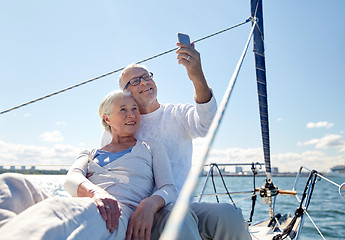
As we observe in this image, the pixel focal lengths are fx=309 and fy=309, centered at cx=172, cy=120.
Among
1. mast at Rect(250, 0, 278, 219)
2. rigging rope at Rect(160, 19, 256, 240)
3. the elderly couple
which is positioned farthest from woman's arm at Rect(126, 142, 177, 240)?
mast at Rect(250, 0, 278, 219)

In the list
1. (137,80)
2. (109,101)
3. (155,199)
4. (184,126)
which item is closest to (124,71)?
(137,80)

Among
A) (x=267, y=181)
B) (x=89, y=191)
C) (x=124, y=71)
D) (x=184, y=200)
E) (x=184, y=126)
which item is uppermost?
(x=124, y=71)

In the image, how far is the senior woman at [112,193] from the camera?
0.75 metres

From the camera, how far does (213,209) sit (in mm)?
1281

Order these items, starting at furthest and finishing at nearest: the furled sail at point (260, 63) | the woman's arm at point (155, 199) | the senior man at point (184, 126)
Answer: the furled sail at point (260, 63)
the senior man at point (184, 126)
the woman's arm at point (155, 199)

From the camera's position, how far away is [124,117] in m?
1.51

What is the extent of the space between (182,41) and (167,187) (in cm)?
64

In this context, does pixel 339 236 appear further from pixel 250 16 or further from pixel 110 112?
pixel 110 112

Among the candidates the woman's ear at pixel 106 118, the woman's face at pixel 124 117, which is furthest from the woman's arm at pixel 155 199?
the woman's ear at pixel 106 118

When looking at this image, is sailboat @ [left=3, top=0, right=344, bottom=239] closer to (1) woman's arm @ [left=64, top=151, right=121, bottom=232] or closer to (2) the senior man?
(2) the senior man

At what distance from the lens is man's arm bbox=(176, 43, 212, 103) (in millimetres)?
1385

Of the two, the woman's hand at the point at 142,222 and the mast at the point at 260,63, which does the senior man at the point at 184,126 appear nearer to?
the woman's hand at the point at 142,222

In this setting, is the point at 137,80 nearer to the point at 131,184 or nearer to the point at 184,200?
the point at 131,184

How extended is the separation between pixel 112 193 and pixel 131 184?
0.28ft
